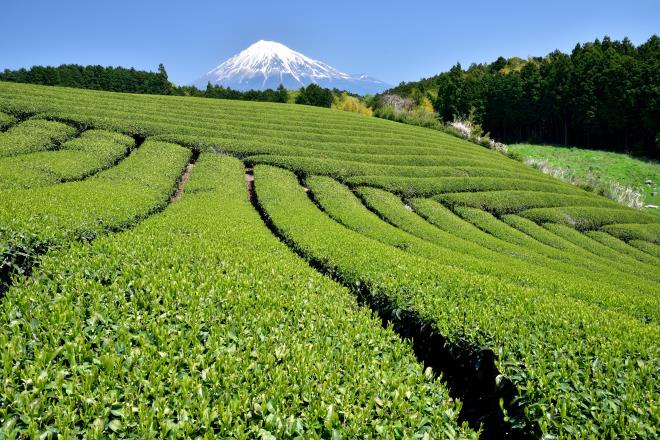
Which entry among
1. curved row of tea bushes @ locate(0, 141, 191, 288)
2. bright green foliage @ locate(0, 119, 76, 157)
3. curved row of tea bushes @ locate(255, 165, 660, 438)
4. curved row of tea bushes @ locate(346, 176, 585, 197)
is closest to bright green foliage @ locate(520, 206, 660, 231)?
curved row of tea bushes @ locate(346, 176, 585, 197)

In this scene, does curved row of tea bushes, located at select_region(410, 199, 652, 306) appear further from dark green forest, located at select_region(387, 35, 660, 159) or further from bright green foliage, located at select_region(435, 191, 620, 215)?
dark green forest, located at select_region(387, 35, 660, 159)

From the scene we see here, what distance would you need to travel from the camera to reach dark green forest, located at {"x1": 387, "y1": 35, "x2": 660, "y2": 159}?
62.3 meters

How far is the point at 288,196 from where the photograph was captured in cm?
2664

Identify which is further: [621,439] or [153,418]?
[621,439]

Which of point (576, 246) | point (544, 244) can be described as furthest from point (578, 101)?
point (544, 244)

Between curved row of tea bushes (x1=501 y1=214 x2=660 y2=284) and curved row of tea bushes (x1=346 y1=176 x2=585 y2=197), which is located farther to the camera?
curved row of tea bushes (x1=346 y1=176 x2=585 y2=197)

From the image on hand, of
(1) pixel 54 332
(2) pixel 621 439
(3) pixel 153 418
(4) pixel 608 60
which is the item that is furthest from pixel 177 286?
(4) pixel 608 60

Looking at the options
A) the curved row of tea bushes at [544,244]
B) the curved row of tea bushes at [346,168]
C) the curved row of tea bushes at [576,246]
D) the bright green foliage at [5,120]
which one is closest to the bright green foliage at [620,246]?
the curved row of tea bushes at [576,246]

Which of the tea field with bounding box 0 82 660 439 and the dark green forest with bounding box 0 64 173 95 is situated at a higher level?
the dark green forest with bounding box 0 64 173 95

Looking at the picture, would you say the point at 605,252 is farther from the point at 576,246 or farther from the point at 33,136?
the point at 33,136

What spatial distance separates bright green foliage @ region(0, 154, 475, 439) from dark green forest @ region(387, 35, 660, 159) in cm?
7066

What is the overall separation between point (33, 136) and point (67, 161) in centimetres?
757

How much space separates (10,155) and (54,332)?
26.0 m

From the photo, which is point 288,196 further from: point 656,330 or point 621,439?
point 621,439
